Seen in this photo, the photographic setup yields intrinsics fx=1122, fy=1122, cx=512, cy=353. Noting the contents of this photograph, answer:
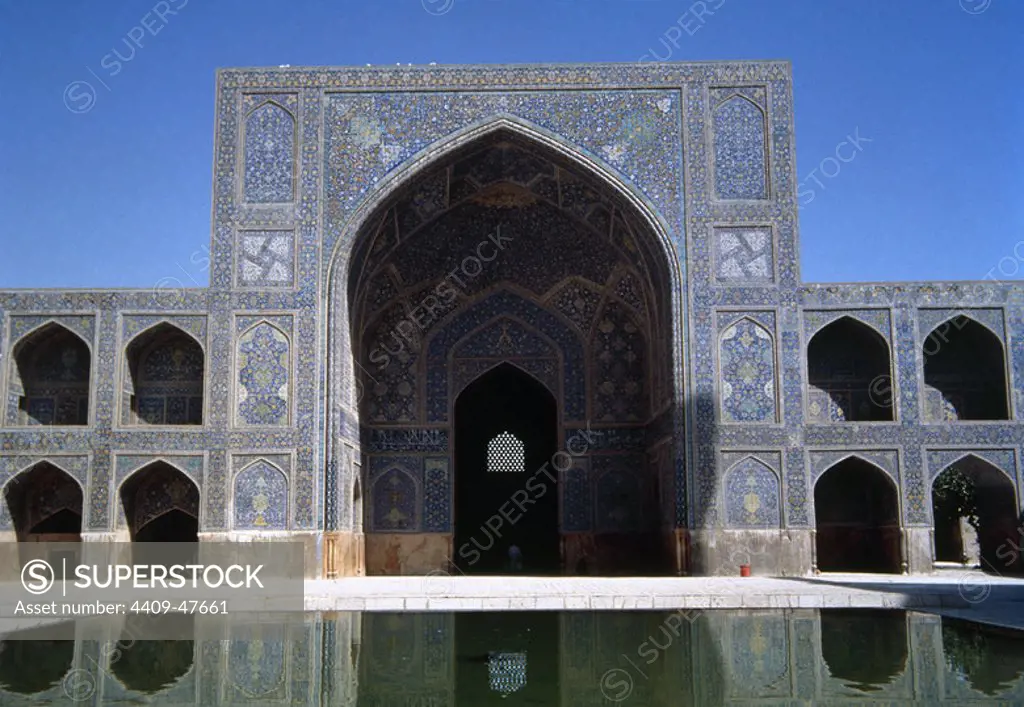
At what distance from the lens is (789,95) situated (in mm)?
15828

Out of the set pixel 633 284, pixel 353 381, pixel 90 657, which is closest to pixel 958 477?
pixel 633 284

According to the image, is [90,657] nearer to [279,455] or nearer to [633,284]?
[279,455]

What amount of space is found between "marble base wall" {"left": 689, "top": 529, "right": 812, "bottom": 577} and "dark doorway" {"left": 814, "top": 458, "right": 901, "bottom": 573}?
157cm

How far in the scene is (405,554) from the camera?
17.3 metres

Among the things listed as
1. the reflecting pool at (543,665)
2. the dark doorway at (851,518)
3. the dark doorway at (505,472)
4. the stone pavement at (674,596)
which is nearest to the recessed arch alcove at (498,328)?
the dark doorway at (851,518)

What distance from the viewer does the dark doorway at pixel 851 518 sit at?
16.1m

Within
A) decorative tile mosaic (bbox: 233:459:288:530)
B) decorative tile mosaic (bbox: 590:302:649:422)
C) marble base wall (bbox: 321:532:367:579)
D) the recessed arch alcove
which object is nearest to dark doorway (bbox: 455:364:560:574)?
the recessed arch alcove

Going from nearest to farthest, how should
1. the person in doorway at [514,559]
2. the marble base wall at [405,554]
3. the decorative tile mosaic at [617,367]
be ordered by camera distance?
the marble base wall at [405,554]
the decorative tile mosaic at [617,367]
the person in doorway at [514,559]

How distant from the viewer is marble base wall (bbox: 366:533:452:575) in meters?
17.2

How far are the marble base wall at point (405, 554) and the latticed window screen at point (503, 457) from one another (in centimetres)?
509

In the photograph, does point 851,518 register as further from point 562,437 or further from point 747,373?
point 562,437

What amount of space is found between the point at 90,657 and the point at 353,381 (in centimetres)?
971

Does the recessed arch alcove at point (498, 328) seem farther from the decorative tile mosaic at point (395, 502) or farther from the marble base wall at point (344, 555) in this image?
the marble base wall at point (344, 555)

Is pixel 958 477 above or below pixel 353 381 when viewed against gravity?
below
